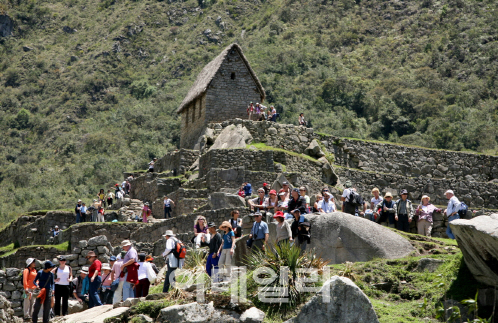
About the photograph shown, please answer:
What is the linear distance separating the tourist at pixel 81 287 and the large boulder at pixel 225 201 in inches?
303

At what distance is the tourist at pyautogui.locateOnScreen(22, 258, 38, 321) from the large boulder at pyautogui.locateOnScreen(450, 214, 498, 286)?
9789 millimetres

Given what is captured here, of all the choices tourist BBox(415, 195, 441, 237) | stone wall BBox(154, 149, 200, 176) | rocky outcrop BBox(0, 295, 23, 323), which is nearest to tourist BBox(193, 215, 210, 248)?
rocky outcrop BBox(0, 295, 23, 323)

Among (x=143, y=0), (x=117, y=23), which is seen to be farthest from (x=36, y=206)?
(x=143, y=0)

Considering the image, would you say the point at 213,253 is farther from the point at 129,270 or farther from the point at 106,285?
the point at 106,285

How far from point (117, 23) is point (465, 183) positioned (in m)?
80.4

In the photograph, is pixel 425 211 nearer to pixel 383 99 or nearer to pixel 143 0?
pixel 383 99

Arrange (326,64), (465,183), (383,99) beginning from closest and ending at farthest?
(465,183), (383,99), (326,64)

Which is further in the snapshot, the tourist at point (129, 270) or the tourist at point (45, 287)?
the tourist at point (129, 270)

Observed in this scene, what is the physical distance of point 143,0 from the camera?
113 m

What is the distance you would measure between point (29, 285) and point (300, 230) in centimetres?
656

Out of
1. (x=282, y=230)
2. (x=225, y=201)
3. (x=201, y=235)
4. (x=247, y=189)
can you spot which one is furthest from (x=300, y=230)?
(x=247, y=189)

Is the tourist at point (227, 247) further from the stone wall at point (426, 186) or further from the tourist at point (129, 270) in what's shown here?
the stone wall at point (426, 186)

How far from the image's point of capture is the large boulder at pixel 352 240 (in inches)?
626

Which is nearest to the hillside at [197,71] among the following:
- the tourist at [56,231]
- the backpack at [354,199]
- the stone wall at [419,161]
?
the stone wall at [419,161]
